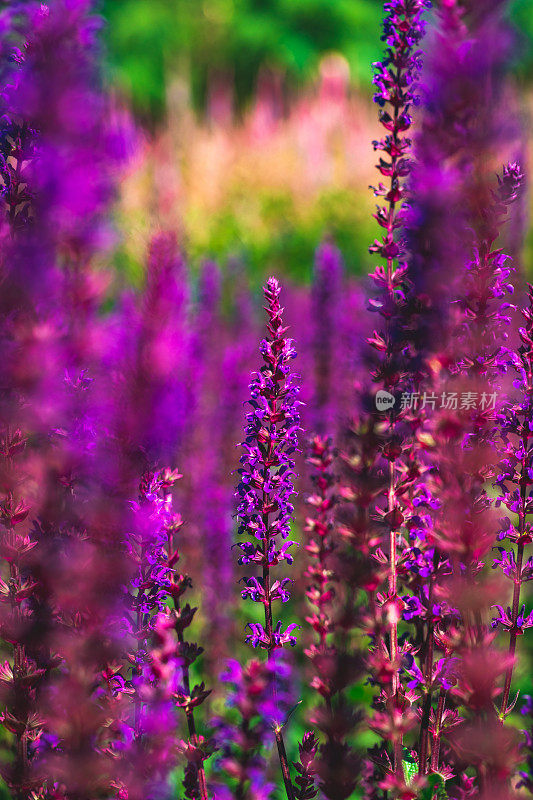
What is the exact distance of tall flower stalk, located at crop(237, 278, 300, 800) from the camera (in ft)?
4.61

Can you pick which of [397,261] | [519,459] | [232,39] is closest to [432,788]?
[519,459]

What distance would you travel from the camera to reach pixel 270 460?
1.46 metres

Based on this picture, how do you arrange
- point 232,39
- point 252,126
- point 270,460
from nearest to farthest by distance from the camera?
1. point 270,460
2. point 252,126
3. point 232,39

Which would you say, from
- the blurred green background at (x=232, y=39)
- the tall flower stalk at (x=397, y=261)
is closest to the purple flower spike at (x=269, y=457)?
the tall flower stalk at (x=397, y=261)

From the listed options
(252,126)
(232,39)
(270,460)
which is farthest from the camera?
(232,39)

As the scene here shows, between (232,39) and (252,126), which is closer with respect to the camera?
(252,126)

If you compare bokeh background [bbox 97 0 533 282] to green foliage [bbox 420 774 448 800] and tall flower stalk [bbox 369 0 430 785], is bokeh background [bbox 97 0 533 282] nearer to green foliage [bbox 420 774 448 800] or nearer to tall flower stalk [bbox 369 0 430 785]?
tall flower stalk [bbox 369 0 430 785]

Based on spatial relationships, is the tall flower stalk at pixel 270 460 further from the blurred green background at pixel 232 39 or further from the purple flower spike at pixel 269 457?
the blurred green background at pixel 232 39

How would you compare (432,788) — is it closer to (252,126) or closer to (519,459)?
(519,459)

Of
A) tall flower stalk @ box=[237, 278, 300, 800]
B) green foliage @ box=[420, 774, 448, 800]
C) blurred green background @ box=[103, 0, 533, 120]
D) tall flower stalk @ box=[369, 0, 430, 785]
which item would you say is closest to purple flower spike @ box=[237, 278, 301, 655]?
tall flower stalk @ box=[237, 278, 300, 800]

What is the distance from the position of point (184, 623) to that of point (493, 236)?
84cm

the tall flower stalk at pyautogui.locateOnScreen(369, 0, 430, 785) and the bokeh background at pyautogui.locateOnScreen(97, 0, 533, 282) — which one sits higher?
the bokeh background at pyautogui.locateOnScreen(97, 0, 533, 282)

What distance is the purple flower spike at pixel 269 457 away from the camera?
1403 millimetres

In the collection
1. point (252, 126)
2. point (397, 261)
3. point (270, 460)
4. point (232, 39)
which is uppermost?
point (232, 39)
